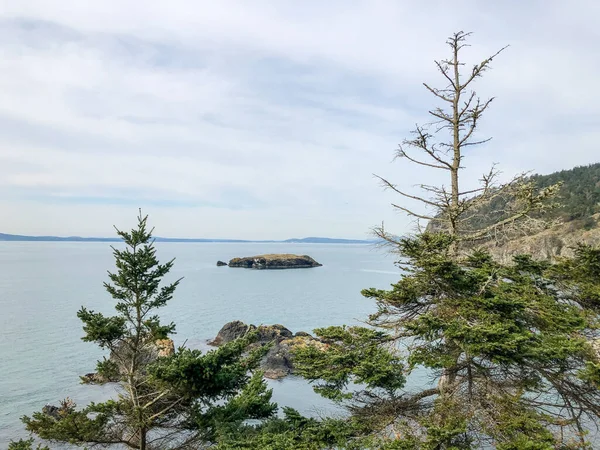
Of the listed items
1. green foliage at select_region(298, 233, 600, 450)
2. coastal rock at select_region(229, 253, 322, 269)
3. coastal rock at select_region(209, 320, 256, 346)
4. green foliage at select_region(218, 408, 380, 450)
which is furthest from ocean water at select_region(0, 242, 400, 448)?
coastal rock at select_region(229, 253, 322, 269)

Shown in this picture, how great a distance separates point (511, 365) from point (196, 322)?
3578 centimetres

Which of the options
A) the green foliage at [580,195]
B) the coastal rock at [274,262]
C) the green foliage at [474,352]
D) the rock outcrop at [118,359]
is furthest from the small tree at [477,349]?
the coastal rock at [274,262]

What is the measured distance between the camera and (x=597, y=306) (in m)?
8.85

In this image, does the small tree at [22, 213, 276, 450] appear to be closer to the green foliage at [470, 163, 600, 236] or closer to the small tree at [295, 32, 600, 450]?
the small tree at [295, 32, 600, 450]

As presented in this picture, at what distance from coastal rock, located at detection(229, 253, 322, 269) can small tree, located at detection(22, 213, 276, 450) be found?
9869 centimetres

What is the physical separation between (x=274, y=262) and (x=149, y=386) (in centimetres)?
9959

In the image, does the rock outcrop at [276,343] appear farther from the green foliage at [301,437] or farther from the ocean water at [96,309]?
the green foliage at [301,437]

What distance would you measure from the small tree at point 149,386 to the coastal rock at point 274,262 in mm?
98688

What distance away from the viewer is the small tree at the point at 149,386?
339 inches

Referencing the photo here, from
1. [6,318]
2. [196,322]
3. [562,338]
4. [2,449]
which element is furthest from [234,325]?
[562,338]

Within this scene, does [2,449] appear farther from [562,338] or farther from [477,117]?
[477,117]

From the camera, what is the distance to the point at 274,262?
10938 cm

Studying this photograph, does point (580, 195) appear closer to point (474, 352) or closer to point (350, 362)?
point (474, 352)

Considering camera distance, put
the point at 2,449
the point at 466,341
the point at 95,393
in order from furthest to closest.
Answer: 1. the point at 95,393
2. the point at 2,449
3. the point at 466,341
